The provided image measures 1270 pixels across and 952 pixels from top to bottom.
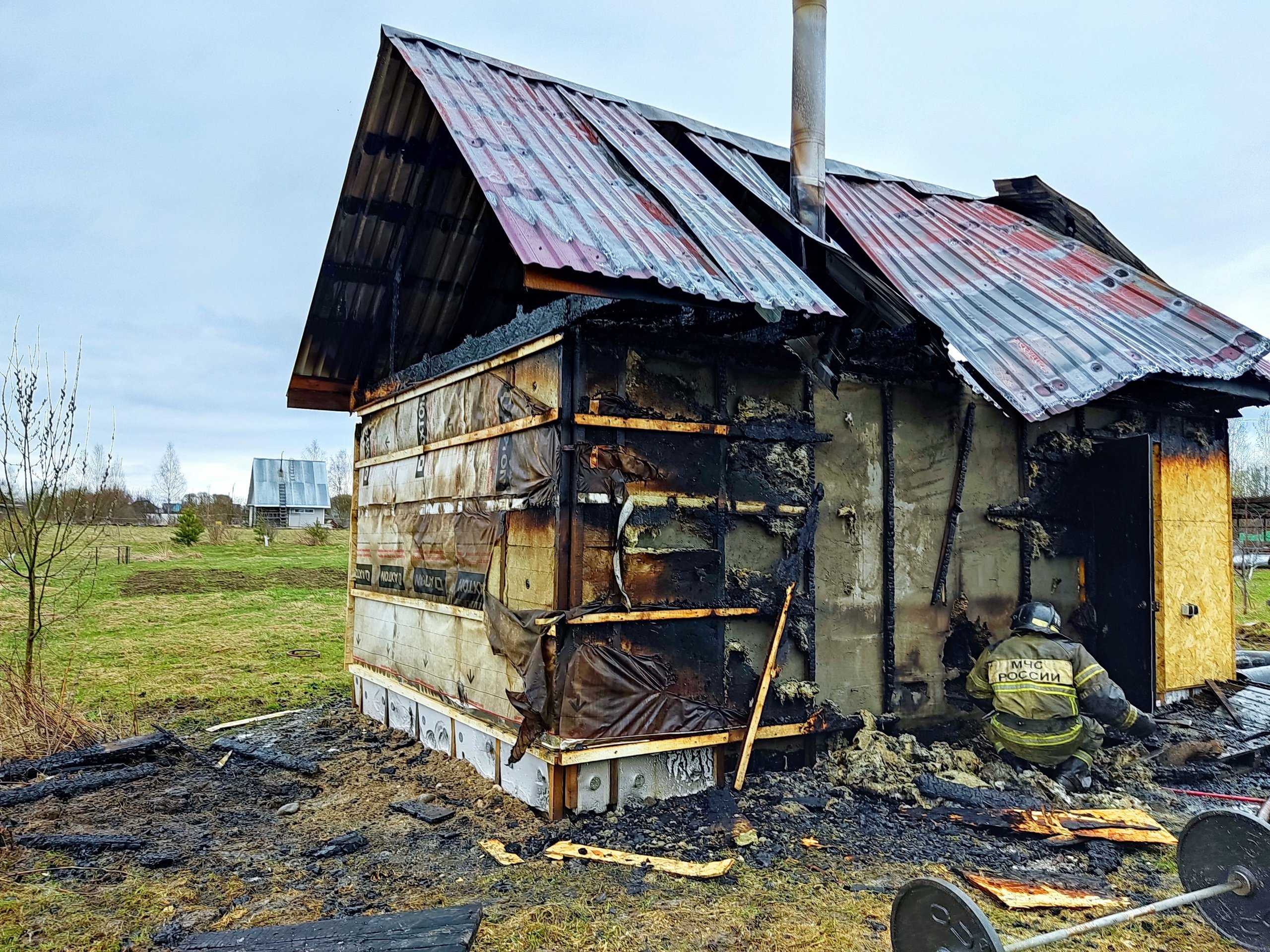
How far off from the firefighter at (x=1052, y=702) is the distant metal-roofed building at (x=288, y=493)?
54306 millimetres

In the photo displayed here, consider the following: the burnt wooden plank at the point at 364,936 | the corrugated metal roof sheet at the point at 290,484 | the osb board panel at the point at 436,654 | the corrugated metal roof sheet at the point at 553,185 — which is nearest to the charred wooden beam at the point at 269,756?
the osb board panel at the point at 436,654

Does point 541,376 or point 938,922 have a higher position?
point 541,376

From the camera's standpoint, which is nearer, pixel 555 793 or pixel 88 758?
pixel 555 793

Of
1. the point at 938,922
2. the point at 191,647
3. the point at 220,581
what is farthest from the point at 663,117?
the point at 220,581

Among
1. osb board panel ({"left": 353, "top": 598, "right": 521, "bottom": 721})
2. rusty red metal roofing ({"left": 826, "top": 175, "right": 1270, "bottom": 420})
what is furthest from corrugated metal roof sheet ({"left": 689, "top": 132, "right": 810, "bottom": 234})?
osb board panel ({"left": 353, "top": 598, "right": 521, "bottom": 721})

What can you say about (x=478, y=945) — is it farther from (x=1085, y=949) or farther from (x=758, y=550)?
(x=758, y=550)

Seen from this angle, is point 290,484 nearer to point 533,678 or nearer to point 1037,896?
point 533,678

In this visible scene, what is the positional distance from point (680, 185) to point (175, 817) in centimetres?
628

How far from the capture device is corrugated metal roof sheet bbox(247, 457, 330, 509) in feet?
185

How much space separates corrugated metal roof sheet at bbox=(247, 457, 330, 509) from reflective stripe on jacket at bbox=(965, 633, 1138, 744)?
55.8 metres

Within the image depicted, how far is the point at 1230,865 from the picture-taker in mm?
4066

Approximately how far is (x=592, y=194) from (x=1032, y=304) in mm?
4348

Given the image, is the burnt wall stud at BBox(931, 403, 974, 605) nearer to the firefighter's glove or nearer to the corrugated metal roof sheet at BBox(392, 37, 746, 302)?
the firefighter's glove

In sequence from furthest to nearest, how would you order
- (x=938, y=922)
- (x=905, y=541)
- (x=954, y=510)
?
(x=954, y=510) → (x=905, y=541) → (x=938, y=922)
